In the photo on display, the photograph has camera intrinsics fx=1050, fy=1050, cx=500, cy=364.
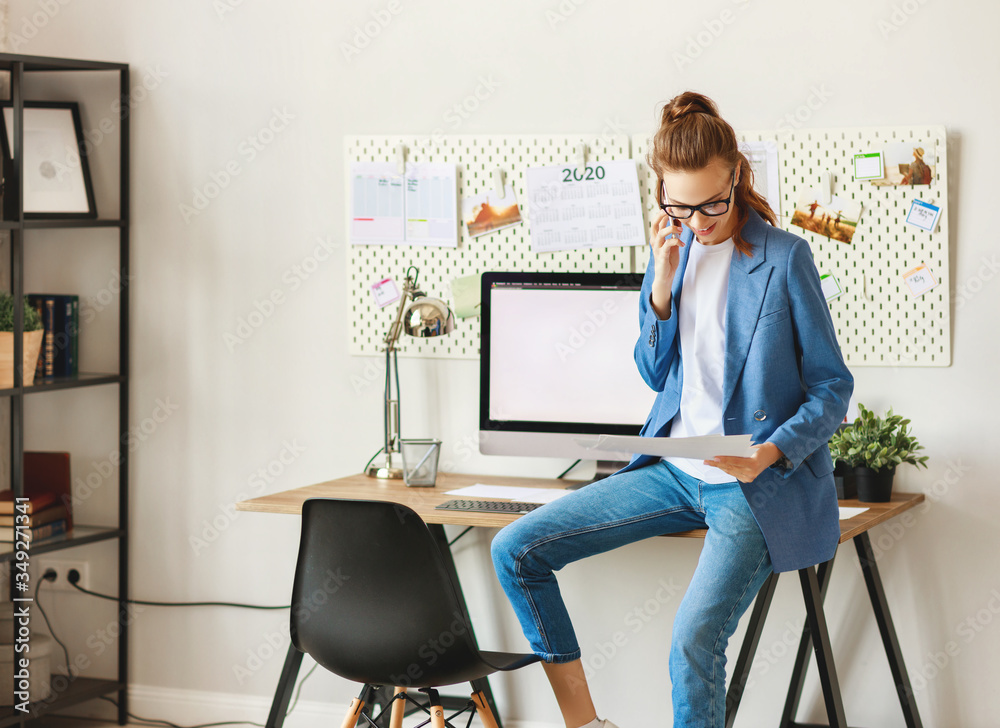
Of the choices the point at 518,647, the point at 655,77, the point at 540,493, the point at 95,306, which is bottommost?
the point at 518,647

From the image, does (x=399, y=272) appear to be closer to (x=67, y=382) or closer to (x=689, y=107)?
(x=67, y=382)

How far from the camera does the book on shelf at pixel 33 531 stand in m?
2.61

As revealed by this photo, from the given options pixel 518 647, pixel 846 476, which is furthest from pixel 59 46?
pixel 846 476

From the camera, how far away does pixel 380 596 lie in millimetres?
1754

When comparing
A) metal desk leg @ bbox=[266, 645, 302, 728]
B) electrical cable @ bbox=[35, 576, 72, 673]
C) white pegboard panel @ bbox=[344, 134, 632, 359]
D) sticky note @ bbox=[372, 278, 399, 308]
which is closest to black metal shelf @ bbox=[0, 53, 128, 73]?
white pegboard panel @ bbox=[344, 134, 632, 359]

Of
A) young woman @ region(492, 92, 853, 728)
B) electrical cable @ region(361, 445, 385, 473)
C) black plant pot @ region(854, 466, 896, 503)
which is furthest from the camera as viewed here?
electrical cable @ region(361, 445, 385, 473)

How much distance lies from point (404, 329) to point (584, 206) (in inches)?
20.8

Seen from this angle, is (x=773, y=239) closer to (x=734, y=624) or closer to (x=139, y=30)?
(x=734, y=624)

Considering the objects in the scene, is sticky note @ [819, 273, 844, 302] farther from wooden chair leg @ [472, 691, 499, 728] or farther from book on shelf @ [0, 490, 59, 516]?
book on shelf @ [0, 490, 59, 516]

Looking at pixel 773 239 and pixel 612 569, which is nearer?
pixel 773 239

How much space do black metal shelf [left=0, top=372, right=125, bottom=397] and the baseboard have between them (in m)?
0.87

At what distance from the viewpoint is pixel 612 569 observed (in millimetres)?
2607

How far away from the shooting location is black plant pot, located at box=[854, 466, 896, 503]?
2.22m

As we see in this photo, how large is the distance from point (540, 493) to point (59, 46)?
6.05ft
